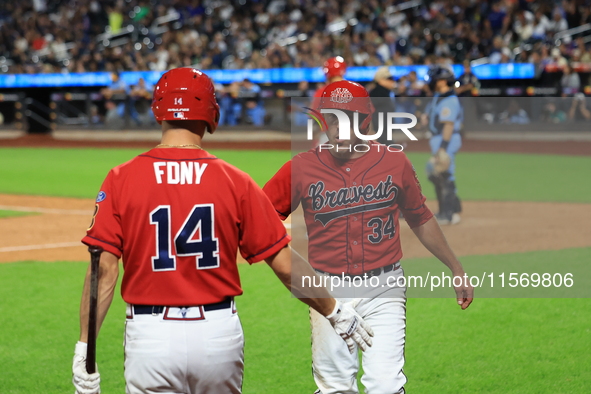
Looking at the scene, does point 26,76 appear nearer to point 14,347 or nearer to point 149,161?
point 14,347

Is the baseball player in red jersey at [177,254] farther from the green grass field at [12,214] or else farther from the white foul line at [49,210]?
the green grass field at [12,214]

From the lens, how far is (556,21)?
2223cm

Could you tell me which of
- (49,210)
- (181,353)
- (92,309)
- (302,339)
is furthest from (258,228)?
(49,210)

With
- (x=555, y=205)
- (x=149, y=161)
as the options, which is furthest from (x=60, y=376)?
(x=555, y=205)

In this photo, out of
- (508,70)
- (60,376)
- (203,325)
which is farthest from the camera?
(508,70)

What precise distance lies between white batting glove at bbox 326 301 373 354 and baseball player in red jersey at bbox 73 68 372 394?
0.44m

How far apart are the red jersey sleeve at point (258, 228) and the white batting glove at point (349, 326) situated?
384 mm

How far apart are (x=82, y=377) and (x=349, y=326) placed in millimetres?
1103

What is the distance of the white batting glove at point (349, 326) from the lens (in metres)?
3.12

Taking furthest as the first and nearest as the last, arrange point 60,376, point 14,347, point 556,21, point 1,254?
point 556,21, point 1,254, point 14,347, point 60,376

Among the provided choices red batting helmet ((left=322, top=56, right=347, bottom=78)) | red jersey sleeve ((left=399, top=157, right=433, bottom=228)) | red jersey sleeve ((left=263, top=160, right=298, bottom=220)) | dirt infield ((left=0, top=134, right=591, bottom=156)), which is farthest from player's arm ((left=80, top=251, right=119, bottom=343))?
dirt infield ((left=0, top=134, right=591, bottom=156))

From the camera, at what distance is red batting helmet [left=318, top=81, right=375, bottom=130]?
12.3 ft

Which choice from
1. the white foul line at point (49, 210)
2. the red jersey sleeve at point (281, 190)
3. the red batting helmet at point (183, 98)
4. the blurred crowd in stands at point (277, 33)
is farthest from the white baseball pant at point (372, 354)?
the blurred crowd in stands at point (277, 33)

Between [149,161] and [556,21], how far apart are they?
2172 cm
